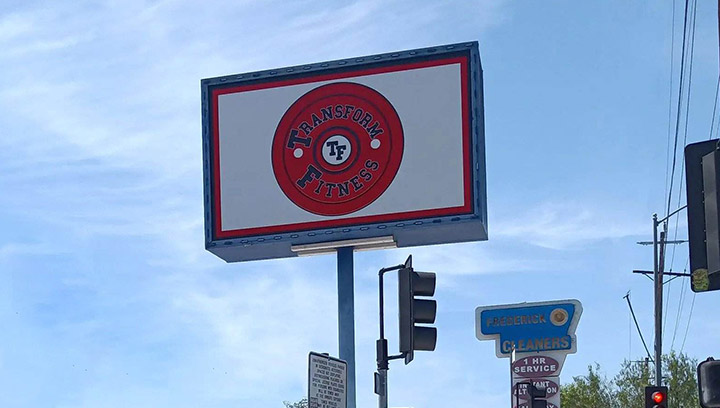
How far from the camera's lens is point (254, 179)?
1064 inches

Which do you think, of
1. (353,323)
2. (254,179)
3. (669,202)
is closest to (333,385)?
(353,323)

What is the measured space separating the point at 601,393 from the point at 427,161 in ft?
212

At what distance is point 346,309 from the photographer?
25.8 metres

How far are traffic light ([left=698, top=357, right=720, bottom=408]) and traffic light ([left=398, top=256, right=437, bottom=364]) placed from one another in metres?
6.06

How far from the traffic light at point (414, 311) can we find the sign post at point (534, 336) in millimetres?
17684

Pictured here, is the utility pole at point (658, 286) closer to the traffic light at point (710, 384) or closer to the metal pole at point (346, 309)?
the metal pole at point (346, 309)

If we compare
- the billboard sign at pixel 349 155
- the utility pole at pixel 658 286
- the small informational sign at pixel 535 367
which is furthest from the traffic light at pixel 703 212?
the utility pole at pixel 658 286

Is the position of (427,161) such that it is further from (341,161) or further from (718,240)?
(718,240)

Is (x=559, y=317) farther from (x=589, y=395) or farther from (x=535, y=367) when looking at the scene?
(x=589, y=395)

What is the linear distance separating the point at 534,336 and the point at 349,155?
42.3ft

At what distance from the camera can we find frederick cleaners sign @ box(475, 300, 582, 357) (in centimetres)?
3659

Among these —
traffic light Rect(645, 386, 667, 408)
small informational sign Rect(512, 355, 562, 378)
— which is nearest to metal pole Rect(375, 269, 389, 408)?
small informational sign Rect(512, 355, 562, 378)

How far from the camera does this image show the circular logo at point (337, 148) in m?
26.2

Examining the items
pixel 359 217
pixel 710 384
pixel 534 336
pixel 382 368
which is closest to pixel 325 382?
pixel 382 368
